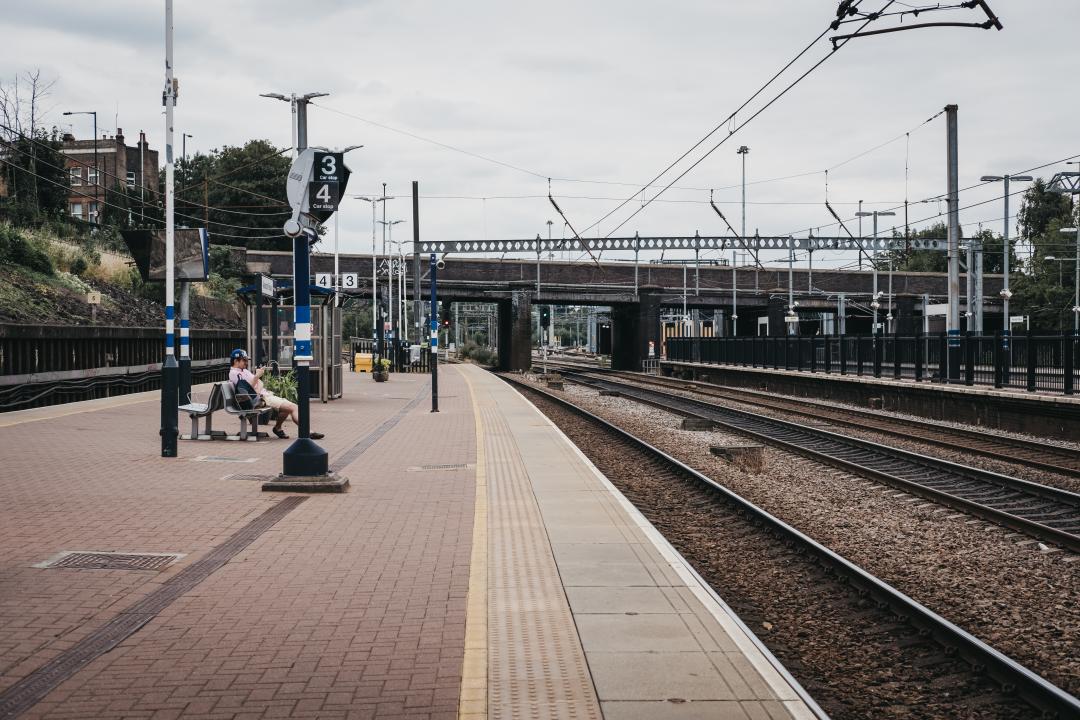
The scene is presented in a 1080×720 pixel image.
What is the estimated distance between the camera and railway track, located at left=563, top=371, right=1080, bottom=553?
34.7ft

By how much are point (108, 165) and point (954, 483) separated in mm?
Answer: 89635

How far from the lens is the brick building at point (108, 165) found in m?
85.0

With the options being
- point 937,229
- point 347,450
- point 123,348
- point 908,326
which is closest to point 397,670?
point 347,450

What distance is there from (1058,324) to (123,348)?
59049 millimetres

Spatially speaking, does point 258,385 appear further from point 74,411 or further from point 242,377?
point 74,411

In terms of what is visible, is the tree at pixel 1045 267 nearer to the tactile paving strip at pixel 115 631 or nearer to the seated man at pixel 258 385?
the seated man at pixel 258 385

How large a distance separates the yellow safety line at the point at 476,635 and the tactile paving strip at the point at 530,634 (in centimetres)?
5

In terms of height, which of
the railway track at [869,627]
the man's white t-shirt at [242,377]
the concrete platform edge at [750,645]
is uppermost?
the man's white t-shirt at [242,377]

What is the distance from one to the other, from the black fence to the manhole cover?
18.3 metres

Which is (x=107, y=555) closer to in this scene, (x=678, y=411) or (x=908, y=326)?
(x=678, y=411)

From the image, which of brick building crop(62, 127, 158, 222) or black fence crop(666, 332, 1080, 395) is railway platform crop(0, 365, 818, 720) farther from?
brick building crop(62, 127, 158, 222)

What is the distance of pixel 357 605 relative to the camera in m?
6.52

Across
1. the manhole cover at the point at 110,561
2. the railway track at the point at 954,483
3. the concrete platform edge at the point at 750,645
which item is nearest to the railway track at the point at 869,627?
the concrete platform edge at the point at 750,645

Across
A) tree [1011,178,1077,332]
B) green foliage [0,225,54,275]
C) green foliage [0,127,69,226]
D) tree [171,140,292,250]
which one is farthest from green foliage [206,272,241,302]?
tree [1011,178,1077,332]
